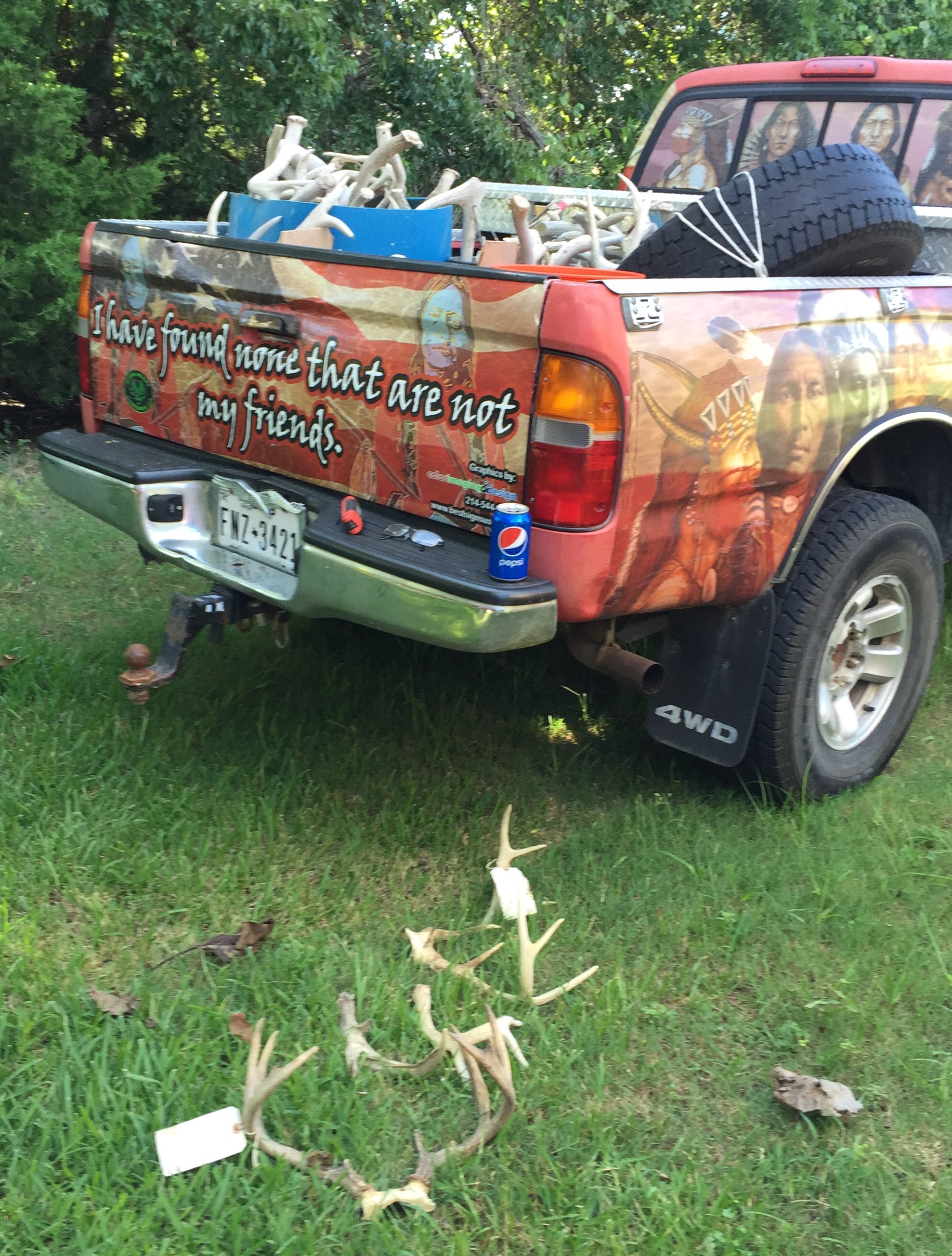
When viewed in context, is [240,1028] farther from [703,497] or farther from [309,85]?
[309,85]

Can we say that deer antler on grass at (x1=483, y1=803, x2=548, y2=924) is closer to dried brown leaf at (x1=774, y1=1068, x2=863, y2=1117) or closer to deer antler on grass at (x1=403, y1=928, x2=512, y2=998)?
deer antler on grass at (x1=403, y1=928, x2=512, y2=998)

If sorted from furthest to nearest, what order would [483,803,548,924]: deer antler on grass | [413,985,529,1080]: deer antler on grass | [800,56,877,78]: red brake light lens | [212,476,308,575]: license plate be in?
[800,56,877,78]: red brake light lens
[212,476,308,575]: license plate
[483,803,548,924]: deer antler on grass
[413,985,529,1080]: deer antler on grass

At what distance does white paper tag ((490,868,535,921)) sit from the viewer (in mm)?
2797

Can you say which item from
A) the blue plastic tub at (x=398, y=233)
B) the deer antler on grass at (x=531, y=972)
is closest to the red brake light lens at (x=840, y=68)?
the blue plastic tub at (x=398, y=233)

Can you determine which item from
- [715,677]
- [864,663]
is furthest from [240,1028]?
[864,663]

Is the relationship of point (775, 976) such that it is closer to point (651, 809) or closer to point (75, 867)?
point (651, 809)

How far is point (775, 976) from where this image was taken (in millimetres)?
2729

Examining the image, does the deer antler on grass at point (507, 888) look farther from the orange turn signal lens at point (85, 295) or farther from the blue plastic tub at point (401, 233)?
the orange turn signal lens at point (85, 295)

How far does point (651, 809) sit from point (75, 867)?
1548 mm

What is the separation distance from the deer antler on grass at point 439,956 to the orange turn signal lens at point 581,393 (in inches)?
44.7

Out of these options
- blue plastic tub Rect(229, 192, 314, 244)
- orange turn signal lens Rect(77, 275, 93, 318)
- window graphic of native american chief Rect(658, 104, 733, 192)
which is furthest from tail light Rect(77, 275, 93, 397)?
window graphic of native american chief Rect(658, 104, 733, 192)

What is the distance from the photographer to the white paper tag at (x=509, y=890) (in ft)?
9.18

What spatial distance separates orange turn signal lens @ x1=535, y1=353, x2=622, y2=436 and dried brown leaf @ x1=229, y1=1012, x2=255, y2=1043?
1.39 meters

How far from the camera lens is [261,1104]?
2.11 meters
